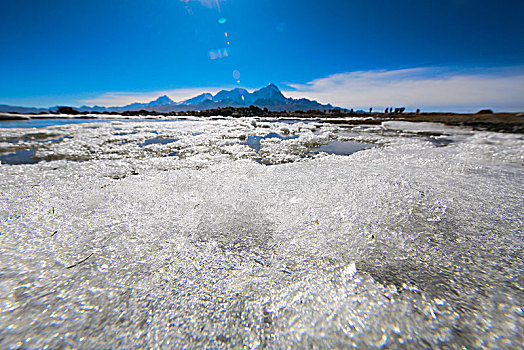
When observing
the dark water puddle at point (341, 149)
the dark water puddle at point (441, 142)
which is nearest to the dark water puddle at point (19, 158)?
the dark water puddle at point (341, 149)

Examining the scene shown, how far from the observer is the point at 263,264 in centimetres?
164

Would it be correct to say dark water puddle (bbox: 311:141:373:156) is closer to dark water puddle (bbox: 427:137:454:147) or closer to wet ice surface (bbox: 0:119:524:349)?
dark water puddle (bbox: 427:137:454:147)

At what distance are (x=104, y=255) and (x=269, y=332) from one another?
1520 mm

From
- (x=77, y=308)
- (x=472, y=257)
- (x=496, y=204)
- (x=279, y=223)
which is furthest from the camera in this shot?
(x=496, y=204)

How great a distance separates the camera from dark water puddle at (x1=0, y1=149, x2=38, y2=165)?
15.4 ft

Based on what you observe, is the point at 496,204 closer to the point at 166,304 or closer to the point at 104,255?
the point at 166,304

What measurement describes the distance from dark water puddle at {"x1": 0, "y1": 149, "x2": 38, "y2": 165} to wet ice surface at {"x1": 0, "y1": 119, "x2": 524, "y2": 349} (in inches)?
85.4

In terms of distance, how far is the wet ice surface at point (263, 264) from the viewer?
1083 mm

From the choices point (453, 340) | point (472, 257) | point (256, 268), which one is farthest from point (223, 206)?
point (472, 257)

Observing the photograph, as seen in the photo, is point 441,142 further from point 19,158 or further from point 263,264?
point 19,158

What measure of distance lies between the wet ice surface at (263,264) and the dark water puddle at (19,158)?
2.17m

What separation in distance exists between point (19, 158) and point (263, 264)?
287 inches

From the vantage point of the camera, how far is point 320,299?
1.28m

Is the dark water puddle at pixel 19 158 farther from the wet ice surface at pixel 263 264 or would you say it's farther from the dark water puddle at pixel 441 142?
the dark water puddle at pixel 441 142
